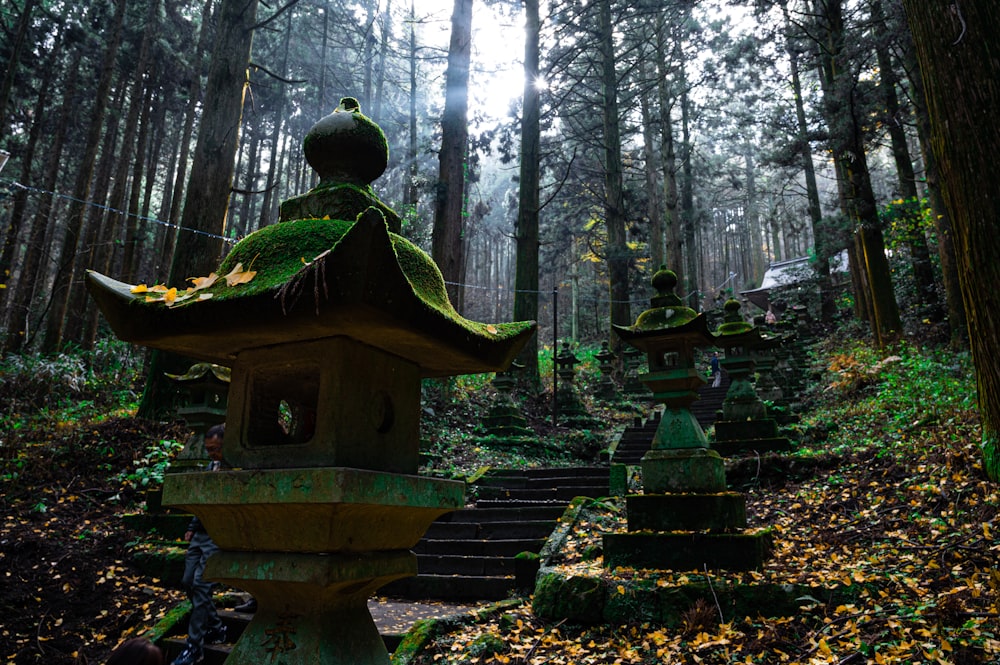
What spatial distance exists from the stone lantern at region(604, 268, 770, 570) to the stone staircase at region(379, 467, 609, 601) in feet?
3.89

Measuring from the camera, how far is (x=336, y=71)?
26562mm

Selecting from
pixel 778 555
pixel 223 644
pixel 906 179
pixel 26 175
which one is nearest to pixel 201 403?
pixel 223 644

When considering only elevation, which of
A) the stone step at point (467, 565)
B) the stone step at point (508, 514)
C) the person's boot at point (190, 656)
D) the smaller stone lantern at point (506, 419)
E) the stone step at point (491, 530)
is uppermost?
the smaller stone lantern at point (506, 419)

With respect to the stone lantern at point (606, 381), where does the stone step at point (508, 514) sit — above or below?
below

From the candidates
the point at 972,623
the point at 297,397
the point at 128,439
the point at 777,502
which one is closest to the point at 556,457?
the point at 777,502

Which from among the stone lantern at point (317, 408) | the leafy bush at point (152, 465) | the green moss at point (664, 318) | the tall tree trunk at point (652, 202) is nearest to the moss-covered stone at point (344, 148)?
the stone lantern at point (317, 408)

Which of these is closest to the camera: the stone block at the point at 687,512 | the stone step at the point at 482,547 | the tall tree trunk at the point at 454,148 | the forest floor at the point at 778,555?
the forest floor at the point at 778,555

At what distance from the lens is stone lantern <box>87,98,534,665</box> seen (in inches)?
80.2

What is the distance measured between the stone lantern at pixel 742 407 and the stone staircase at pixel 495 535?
2.12m

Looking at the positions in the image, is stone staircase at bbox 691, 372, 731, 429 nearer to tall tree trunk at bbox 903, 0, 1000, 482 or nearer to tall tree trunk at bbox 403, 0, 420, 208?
tall tree trunk at bbox 903, 0, 1000, 482

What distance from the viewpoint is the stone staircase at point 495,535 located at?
225 inches

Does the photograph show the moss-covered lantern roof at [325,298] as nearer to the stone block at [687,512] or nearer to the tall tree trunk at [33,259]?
the stone block at [687,512]

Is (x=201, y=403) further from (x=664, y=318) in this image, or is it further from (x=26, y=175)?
(x=26, y=175)

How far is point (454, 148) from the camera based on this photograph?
13148mm
